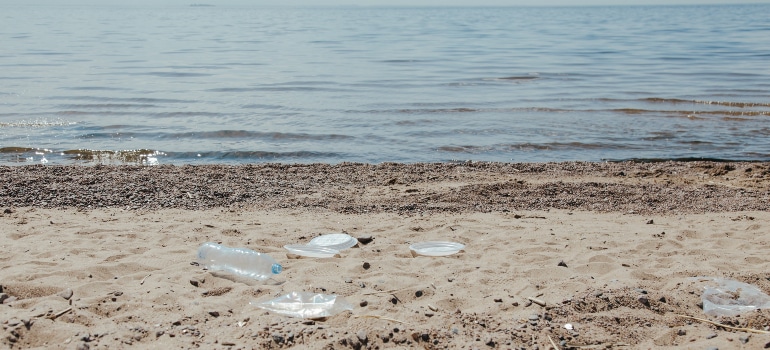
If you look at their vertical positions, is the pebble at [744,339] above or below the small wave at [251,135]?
above

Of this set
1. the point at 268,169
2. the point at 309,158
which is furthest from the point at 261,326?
the point at 309,158

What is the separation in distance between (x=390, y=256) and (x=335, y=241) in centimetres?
52

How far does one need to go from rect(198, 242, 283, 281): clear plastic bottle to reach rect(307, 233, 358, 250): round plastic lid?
55 cm

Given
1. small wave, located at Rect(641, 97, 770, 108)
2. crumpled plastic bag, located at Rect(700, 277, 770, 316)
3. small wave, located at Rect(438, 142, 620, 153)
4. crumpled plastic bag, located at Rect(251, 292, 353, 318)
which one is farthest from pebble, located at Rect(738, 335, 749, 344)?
small wave, located at Rect(641, 97, 770, 108)

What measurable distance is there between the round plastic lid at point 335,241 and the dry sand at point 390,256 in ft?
0.37

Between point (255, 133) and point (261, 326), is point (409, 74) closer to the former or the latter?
point (255, 133)

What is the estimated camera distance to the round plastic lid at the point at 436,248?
4.79 meters

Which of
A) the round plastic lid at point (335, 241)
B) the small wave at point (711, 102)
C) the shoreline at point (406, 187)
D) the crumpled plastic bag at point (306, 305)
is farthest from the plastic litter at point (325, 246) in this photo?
the small wave at point (711, 102)

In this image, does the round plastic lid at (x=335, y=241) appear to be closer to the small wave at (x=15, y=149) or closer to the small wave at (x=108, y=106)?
the small wave at (x=15, y=149)

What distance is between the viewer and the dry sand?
3385mm

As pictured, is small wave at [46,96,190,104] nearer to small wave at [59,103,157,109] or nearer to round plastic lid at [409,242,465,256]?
small wave at [59,103,157,109]

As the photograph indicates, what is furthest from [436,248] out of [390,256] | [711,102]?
[711,102]

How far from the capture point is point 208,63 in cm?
2150

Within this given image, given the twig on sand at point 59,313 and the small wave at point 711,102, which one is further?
the small wave at point 711,102
